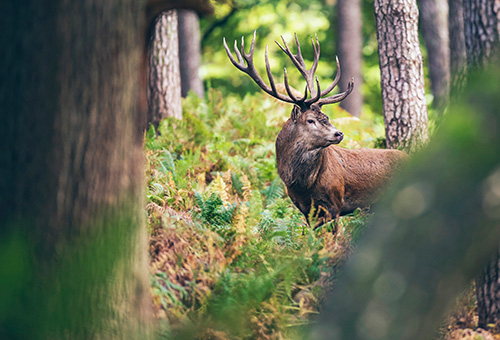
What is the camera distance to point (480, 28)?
184 inches

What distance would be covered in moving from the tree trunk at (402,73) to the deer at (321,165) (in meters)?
1.03

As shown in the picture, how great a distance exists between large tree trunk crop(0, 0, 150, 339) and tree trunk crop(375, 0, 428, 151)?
606 centimetres

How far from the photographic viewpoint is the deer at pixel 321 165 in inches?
281

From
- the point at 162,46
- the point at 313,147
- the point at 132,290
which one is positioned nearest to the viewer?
the point at 132,290

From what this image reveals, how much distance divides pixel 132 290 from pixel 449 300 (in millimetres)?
1842

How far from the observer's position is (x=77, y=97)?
317 centimetres

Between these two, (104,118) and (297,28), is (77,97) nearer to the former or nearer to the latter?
(104,118)

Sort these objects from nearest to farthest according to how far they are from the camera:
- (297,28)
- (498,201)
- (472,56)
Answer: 1. (498,201)
2. (472,56)
3. (297,28)

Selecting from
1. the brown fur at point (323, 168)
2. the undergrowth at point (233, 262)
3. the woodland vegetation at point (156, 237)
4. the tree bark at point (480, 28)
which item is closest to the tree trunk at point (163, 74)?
the undergrowth at point (233, 262)

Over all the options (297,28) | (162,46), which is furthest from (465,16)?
(297,28)

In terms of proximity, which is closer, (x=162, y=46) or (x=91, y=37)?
(x=91, y=37)

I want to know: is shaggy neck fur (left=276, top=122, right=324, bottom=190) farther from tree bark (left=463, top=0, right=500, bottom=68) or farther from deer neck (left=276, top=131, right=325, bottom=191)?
tree bark (left=463, top=0, right=500, bottom=68)

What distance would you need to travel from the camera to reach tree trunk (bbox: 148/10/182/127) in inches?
412

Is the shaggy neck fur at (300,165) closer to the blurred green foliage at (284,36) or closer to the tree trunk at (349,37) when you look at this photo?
the tree trunk at (349,37)
